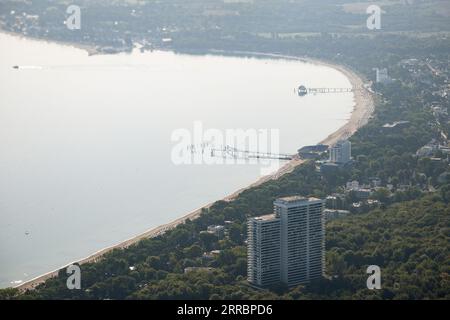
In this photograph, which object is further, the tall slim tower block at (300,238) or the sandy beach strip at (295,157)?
the sandy beach strip at (295,157)

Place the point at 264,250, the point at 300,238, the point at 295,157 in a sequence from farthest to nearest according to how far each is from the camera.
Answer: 1. the point at 295,157
2. the point at 300,238
3. the point at 264,250

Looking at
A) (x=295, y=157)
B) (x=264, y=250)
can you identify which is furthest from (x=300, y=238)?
(x=295, y=157)

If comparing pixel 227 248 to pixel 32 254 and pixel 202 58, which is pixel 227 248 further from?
pixel 202 58

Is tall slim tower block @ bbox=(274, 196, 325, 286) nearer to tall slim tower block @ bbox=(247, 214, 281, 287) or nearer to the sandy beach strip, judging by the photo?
tall slim tower block @ bbox=(247, 214, 281, 287)

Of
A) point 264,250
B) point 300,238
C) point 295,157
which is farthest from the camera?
point 295,157

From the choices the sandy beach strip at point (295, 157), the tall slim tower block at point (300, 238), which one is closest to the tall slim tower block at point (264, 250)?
the tall slim tower block at point (300, 238)

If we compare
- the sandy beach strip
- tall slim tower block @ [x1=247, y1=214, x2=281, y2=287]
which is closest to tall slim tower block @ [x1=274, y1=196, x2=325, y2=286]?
tall slim tower block @ [x1=247, y1=214, x2=281, y2=287]

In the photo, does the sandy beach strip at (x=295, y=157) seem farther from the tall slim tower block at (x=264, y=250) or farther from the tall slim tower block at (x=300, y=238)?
the tall slim tower block at (x=300, y=238)

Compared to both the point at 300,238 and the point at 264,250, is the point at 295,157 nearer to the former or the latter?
the point at 300,238

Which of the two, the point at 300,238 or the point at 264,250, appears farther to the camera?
the point at 300,238
